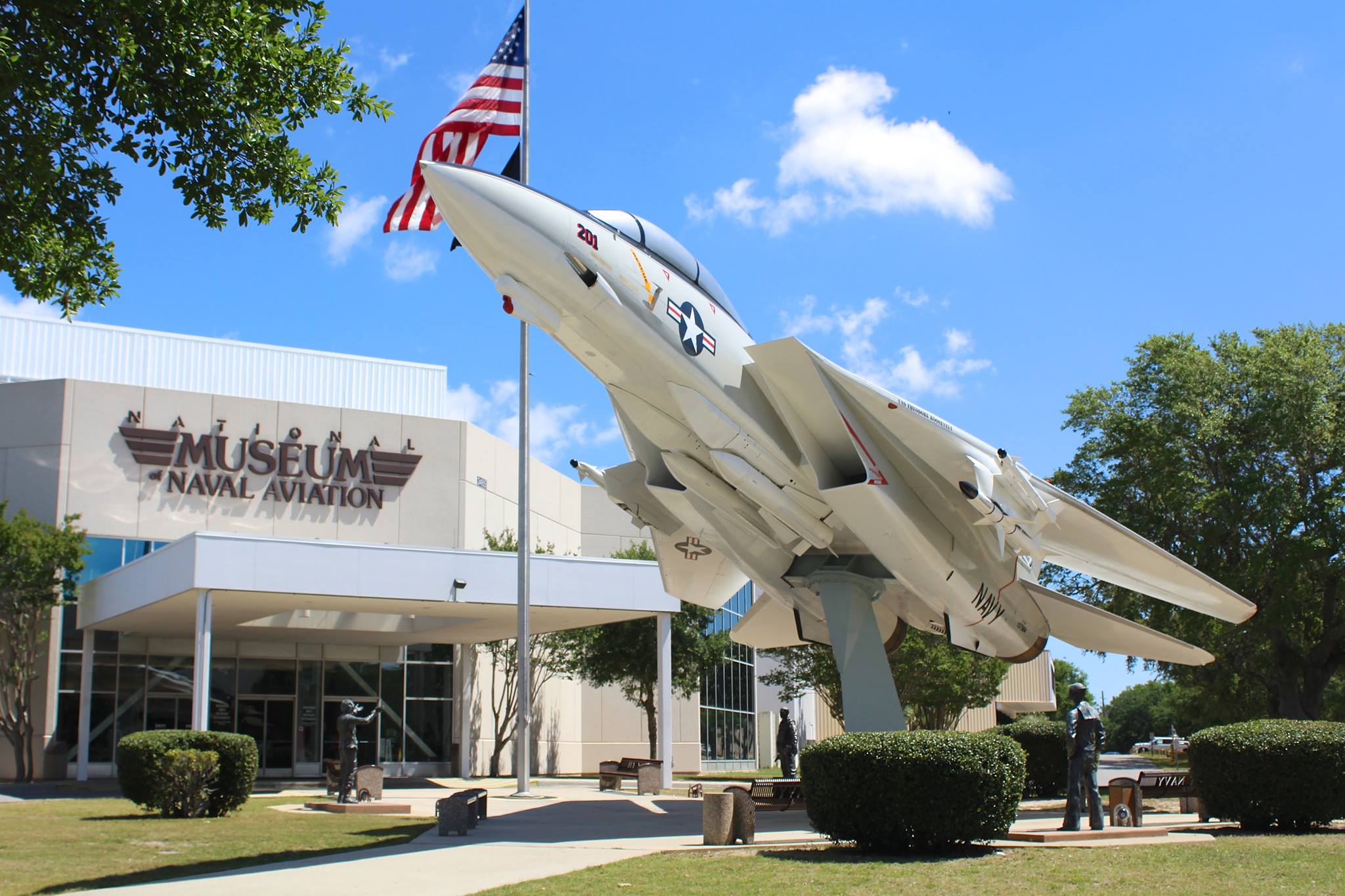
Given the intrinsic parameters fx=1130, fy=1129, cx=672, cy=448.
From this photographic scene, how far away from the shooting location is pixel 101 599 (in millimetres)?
27422

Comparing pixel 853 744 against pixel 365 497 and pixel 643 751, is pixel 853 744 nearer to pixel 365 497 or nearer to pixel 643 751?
pixel 365 497

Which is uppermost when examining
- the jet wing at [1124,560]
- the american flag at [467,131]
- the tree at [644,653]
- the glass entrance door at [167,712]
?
the american flag at [467,131]

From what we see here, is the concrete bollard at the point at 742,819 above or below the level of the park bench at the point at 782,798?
above

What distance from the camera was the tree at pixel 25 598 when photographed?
27688mm

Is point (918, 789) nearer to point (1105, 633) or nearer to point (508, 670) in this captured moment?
point (1105, 633)

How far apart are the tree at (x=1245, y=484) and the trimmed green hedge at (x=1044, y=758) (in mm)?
6742

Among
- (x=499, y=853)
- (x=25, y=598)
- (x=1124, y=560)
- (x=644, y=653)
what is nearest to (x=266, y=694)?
(x=25, y=598)

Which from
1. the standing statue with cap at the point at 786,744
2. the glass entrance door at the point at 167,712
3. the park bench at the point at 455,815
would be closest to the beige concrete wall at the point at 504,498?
the glass entrance door at the point at 167,712

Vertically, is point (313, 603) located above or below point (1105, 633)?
above

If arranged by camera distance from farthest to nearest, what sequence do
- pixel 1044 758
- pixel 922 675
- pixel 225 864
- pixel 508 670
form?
pixel 922 675
pixel 508 670
pixel 1044 758
pixel 225 864

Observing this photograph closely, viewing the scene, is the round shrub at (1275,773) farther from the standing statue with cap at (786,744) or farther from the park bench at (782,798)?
the standing statue with cap at (786,744)

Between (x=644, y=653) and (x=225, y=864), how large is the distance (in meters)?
23.9

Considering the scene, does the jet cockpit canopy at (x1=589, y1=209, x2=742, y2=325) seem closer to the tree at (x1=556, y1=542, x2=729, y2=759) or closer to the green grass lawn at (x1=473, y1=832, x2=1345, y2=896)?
the green grass lawn at (x1=473, y1=832, x2=1345, y2=896)

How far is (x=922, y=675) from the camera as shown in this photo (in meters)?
37.1
